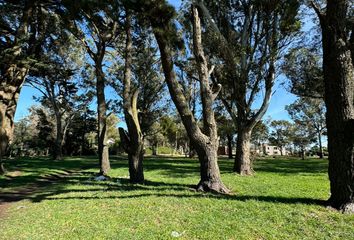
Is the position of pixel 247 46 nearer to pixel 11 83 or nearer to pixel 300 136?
pixel 11 83

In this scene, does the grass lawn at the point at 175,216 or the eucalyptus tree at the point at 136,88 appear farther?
the eucalyptus tree at the point at 136,88

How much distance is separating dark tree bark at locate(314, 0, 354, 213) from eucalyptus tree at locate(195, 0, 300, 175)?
284 inches

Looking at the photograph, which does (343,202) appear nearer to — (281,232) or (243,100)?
(281,232)

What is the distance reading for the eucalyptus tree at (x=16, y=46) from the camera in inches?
532

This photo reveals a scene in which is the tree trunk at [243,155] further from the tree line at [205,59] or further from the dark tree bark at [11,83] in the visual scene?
the dark tree bark at [11,83]

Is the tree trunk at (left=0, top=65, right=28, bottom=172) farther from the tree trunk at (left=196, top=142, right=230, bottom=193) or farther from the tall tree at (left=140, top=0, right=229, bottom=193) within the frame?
the tree trunk at (left=196, top=142, right=230, bottom=193)

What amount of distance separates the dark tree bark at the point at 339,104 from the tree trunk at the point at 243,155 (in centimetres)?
703

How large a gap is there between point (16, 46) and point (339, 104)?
514 inches

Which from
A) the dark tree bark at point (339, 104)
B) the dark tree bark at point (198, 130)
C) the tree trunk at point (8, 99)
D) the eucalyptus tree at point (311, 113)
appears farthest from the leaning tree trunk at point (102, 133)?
the eucalyptus tree at point (311, 113)

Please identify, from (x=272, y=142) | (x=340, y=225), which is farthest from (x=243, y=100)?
(x=272, y=142)

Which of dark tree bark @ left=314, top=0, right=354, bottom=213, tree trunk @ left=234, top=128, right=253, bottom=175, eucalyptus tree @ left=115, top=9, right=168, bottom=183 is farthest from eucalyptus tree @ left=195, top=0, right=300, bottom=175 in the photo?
dark tree bark @ left=314, top=0, right=354, bottom=213

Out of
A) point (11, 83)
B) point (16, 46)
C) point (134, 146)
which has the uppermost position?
point (16, 46)

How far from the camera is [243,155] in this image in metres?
14.0

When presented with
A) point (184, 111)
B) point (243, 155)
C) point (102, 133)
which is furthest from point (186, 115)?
point (102, 133)
